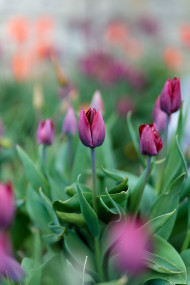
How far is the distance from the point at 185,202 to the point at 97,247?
16 cm

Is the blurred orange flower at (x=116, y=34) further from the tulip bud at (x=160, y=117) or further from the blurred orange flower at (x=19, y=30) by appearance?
the tulip bud at (x=160, y=117)

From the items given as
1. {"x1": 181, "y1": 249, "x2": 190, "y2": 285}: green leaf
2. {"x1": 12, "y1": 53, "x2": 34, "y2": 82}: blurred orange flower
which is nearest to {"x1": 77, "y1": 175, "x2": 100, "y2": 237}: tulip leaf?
{"x1": 181, "y1": 249, "x2": 190, "y2": 285}: green leaf

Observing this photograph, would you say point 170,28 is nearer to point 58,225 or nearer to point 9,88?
point 9,88

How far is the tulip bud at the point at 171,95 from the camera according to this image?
1.98 feet

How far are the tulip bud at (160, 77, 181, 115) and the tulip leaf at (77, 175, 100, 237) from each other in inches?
6.7

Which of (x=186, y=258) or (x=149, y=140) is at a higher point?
(x=149, y=140)

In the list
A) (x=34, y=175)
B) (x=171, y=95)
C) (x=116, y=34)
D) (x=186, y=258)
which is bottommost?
(x=186, y=258)

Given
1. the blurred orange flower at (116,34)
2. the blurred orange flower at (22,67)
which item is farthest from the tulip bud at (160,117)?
the blurred orange flower at (116,34)

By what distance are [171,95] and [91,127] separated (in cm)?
14

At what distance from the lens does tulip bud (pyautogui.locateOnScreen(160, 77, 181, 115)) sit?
605mm

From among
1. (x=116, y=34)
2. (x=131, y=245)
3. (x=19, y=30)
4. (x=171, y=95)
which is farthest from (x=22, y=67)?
(x=131, y=245)

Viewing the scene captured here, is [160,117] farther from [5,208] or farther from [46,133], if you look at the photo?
[5,208]

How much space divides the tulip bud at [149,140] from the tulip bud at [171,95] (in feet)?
0.20

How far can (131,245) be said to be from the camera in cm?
45
